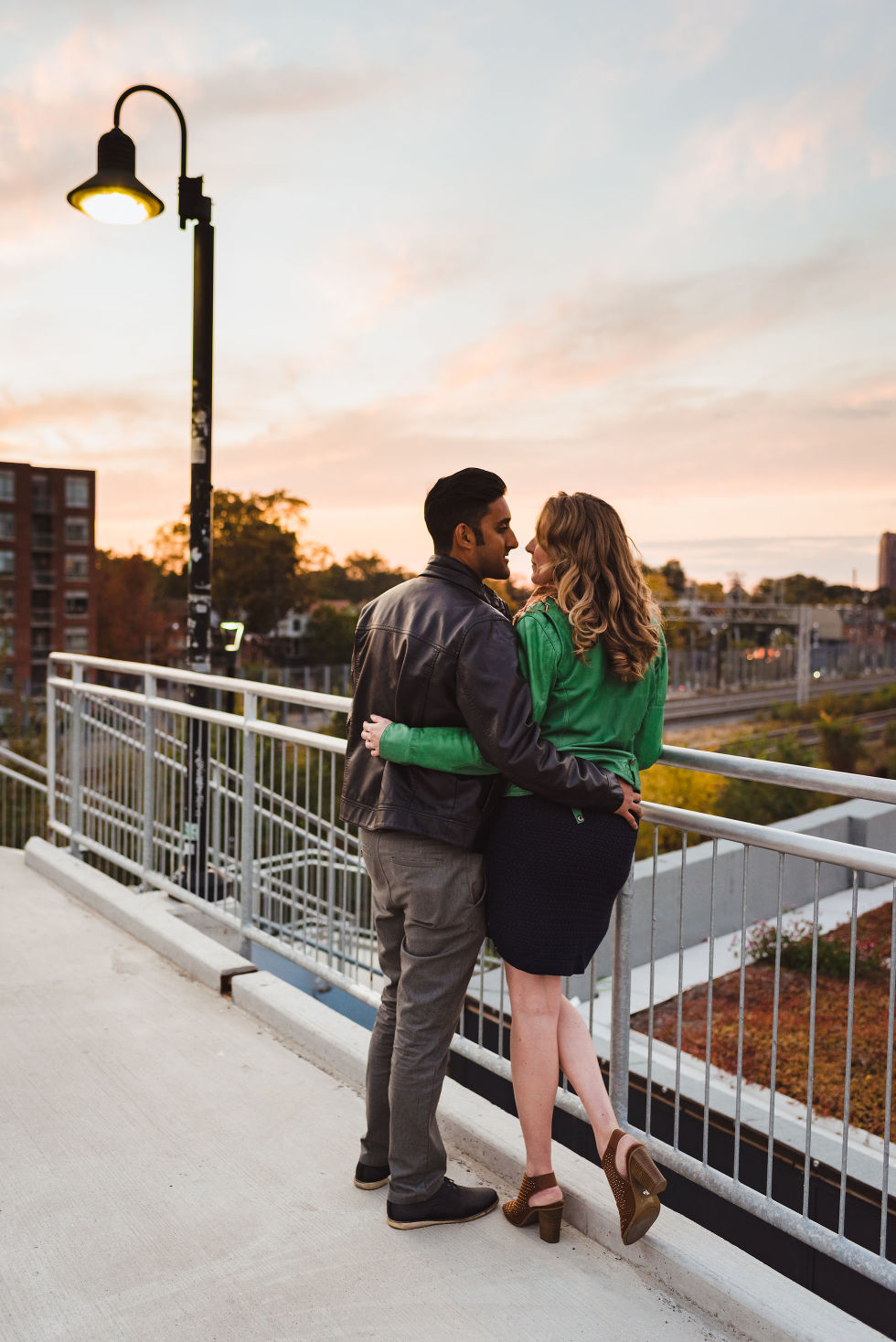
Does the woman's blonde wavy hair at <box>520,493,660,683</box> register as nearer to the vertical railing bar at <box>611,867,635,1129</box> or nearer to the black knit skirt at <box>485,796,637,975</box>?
the black knit skirt at <box>485,796,637,975</box>

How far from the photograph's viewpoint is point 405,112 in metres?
20.1

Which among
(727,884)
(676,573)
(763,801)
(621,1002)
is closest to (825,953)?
(727,884)

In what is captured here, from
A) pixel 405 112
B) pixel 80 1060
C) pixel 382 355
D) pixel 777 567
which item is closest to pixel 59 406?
pixel 382 355

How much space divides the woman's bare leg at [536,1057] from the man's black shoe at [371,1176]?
0.44 metres

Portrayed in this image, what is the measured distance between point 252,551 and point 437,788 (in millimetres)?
63015

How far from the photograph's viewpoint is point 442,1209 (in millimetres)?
2568

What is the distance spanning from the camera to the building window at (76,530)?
8356 centimetres

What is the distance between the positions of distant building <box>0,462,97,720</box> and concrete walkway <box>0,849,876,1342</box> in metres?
81.0

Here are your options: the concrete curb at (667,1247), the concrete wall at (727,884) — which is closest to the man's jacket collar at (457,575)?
the concrete curb at (667,1247)

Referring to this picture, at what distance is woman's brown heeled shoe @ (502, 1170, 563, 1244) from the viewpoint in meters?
2.53

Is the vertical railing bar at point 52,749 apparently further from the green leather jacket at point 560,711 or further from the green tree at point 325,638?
the green tree at point 325,638

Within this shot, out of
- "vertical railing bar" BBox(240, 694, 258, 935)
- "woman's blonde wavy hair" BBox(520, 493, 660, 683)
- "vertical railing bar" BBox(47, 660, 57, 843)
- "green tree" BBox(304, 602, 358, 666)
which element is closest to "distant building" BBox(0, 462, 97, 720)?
"green tree" BBox(304, 602, 358, 666)

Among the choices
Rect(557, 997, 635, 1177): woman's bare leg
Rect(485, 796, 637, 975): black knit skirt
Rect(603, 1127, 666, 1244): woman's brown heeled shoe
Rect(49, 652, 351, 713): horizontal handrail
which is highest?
Rect(49, 652, 351, 713): horizontal handrail

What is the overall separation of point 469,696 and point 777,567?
13815 cm
